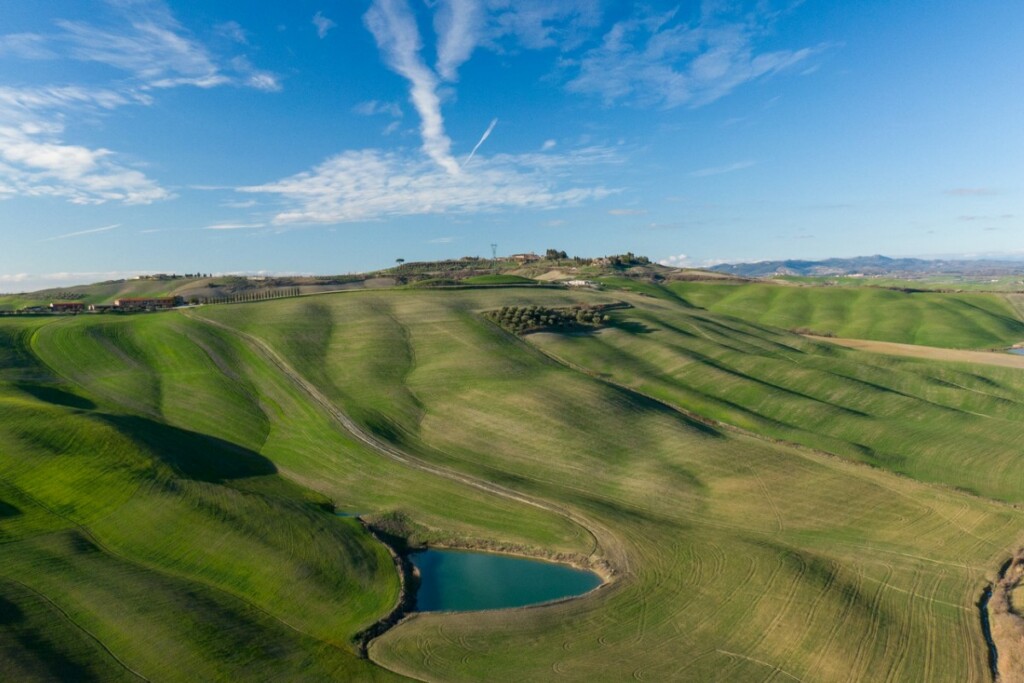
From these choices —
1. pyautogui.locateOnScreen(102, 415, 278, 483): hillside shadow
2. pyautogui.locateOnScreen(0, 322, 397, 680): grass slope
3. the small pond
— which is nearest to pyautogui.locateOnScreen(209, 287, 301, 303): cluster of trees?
pyautogui.locateOnScreen(102, 415, 278, 483): hillside shadow

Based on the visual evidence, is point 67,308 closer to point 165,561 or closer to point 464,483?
point 165,561

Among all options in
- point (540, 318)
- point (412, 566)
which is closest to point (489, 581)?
point (412, 566)

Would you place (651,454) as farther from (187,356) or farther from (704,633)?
(187,356)

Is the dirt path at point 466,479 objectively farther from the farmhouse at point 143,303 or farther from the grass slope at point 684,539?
the farmhouse at point 143,303

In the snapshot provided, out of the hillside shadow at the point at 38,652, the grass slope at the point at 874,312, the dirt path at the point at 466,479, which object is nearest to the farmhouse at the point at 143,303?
the dirt path at the point at 466,479

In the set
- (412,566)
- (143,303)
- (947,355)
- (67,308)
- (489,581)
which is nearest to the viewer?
(489,581)

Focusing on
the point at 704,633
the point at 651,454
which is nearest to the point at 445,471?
the point at 651,454
